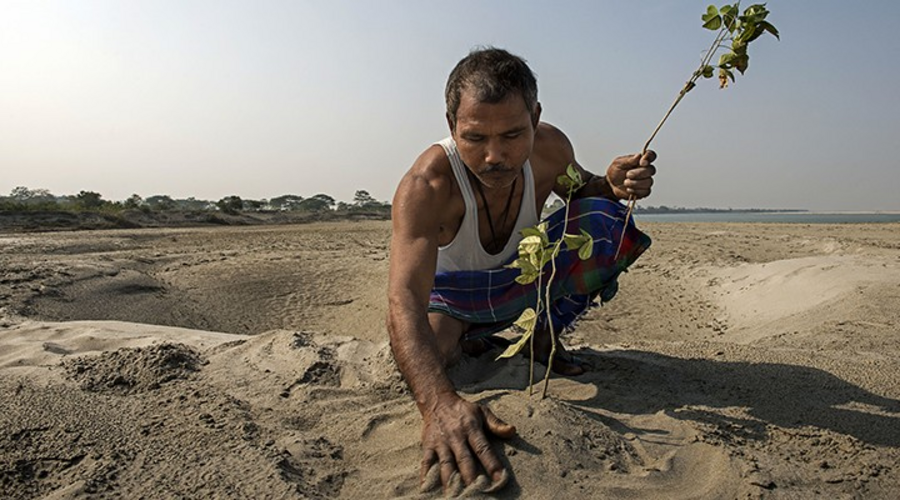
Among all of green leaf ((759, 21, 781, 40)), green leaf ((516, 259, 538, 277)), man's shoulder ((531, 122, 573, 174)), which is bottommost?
green leaf ((516, 259, 538, 277))

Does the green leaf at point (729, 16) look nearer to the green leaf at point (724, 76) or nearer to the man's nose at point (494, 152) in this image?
the green leaf at point (724, 76)

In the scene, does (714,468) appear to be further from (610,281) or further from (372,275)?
(372,275)

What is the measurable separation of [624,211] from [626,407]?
0.89 metres

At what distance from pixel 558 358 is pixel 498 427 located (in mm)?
1066

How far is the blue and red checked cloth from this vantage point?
101 inches

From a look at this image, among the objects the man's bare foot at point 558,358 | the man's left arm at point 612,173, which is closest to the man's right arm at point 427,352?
the man's left arm at point 612,173

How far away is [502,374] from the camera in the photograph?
2.47 metres

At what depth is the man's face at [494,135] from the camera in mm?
1941

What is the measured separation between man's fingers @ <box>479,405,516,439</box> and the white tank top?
0.94 meters

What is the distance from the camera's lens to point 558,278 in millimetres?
2609

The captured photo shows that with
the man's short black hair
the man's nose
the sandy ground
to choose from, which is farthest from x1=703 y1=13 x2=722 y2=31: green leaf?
the sandy ground

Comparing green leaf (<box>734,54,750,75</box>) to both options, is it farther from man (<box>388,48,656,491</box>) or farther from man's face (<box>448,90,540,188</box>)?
man's face (<box>448,90,540,188</box>)

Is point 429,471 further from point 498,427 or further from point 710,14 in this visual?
point 710,14

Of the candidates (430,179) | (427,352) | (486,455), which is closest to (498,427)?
(486,455)
